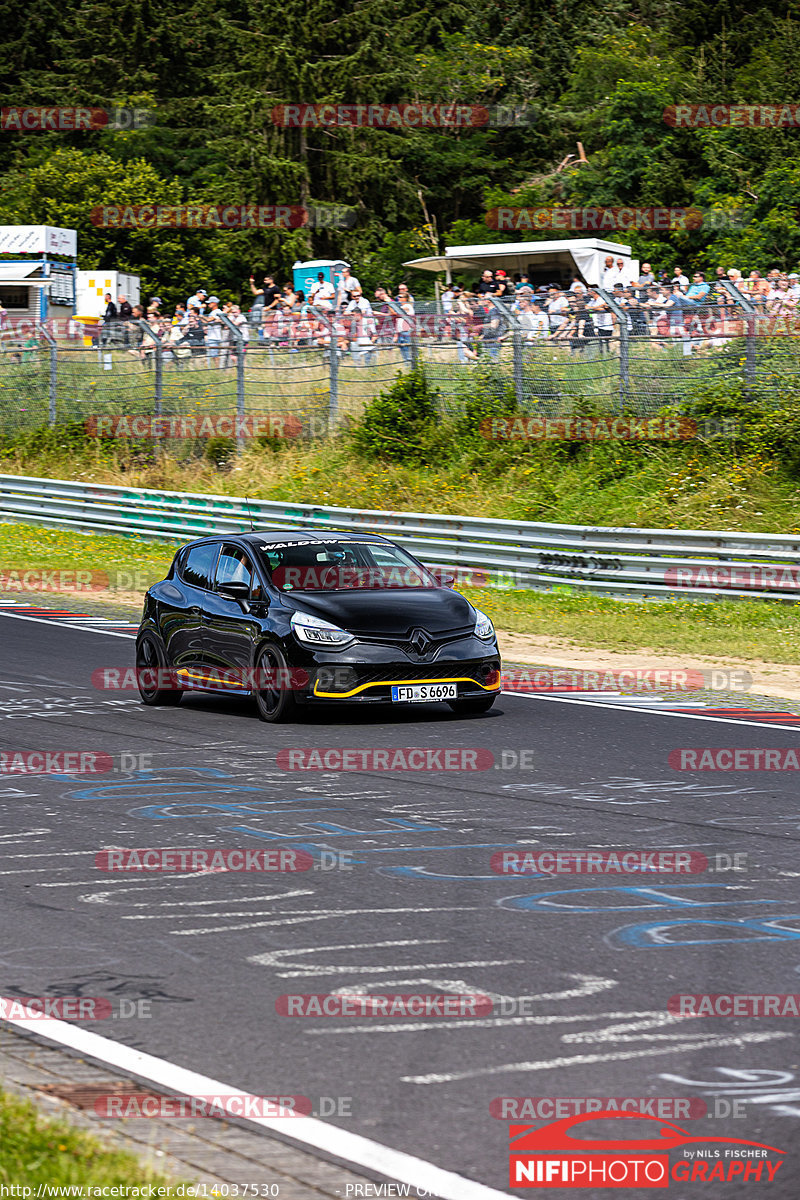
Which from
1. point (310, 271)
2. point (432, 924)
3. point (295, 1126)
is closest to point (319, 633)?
point (432, 924)

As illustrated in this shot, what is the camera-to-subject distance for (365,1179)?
4164mm

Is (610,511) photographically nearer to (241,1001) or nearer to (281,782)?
(281,782)

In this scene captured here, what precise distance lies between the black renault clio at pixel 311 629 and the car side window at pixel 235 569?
0.04 ft

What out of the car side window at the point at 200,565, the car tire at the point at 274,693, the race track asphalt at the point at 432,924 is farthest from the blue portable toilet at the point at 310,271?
the race track asphalt at the point at 432,924

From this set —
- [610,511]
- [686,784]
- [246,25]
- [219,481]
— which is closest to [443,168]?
[246,25]

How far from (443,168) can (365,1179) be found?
60.3 meters

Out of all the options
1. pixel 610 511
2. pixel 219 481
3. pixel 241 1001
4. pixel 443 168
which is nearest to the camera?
pixel 241 1001

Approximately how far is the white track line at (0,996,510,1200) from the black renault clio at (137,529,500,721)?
7153 mm

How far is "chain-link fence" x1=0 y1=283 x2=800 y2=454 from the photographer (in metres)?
24.3

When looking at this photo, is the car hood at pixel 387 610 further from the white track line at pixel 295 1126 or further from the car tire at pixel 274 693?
the white track line at pixel 295 1126

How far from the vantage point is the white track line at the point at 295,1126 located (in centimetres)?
414

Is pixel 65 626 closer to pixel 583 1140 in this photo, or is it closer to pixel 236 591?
pixel 236 591

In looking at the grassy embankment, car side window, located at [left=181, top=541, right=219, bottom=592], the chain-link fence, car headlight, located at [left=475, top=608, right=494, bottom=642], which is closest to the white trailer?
the chain-link fence

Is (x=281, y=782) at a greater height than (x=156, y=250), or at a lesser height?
lesser
